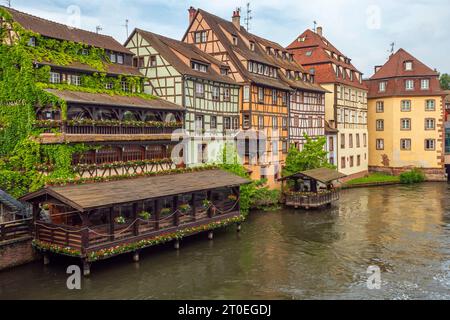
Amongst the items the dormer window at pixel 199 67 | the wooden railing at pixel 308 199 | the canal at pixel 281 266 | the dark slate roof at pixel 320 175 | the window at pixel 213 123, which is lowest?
the canal at pixel 281 266

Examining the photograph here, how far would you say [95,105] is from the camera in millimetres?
25859

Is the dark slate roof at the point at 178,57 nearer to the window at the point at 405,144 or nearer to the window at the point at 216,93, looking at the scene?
the window at the point at 216,93

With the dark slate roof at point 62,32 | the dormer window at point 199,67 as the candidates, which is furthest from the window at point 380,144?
the dark slate roof at point 62,32

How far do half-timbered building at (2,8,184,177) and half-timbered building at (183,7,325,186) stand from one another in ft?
25.9

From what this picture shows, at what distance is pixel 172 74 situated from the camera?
33.2m

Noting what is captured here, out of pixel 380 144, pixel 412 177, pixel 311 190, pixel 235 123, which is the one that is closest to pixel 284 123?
pixel 235 123

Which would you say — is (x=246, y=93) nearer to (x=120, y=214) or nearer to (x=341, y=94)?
(x=341, y=94)

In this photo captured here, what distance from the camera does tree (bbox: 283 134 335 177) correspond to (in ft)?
131

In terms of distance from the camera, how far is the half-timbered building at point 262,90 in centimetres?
3822

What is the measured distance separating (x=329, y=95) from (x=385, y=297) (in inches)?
1388

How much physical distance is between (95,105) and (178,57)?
35.6 feet

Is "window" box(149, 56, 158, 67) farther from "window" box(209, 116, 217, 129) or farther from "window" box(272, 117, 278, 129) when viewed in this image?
"window" box(272, 117, 278, 129)

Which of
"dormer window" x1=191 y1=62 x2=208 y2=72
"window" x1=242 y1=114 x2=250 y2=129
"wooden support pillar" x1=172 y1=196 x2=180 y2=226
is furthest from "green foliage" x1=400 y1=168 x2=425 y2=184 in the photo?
"wooden support pillar" x1=172 y1=196 x2=180 y2=226
